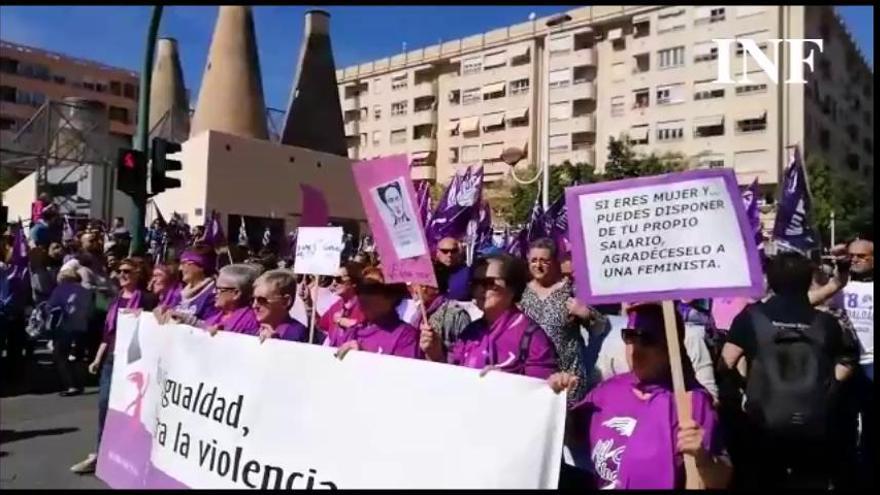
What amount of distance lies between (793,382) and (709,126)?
49.2 meters

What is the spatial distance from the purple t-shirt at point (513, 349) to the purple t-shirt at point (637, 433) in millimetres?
468

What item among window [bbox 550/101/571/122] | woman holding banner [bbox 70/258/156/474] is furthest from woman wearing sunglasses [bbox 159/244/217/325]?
window [bbox 550/101/571/122]

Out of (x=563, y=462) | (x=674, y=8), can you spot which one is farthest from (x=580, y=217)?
(x=674, y=8)

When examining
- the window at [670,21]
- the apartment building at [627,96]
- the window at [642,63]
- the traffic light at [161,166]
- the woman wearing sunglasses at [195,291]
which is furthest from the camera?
the window at [642,63]

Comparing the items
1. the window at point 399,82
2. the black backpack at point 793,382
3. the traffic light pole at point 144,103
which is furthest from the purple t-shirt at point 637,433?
the window at point 399,82

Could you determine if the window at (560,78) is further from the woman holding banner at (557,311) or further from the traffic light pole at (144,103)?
the woman holding banner at (557,311)

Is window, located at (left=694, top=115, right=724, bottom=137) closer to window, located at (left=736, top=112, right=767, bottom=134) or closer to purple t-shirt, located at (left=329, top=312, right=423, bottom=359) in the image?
window, located at (left=736, top=112, right=767, bottom=134)

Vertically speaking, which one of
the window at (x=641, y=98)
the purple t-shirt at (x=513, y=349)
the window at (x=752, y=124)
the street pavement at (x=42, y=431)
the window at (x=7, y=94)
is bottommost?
the street pavement at (x=42, y=431)

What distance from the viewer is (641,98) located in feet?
178

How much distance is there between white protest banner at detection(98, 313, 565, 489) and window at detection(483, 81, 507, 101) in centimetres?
5999

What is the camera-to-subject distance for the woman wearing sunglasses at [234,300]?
15.4ft

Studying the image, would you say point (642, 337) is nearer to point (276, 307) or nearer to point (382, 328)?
point (382, 328)

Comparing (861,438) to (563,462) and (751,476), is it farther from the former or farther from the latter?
(563,462)

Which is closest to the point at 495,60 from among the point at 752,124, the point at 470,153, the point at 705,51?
the point at 470,153
